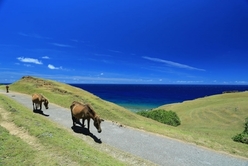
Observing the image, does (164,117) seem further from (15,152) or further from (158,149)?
(15,152)

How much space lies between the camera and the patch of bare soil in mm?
8212

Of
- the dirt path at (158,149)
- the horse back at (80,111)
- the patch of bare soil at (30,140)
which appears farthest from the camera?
the horse back at (80,111)

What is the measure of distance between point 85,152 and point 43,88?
28849 millimetres

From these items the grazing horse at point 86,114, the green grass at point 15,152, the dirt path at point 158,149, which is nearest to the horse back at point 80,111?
the grazing horse at point 86,114

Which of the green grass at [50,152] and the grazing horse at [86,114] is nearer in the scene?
the green grass at [50,152]

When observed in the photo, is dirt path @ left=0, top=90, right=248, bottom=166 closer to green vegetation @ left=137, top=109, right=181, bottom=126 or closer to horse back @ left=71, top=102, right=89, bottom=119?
horse back @ left=71, top=102, right=89, bottom=119

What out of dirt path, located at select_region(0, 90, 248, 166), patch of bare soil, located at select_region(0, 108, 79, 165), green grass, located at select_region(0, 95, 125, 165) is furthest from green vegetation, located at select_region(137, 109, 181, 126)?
green grass, located at select_region(0, 95, 125, 165)

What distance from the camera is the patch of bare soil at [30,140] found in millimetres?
8212

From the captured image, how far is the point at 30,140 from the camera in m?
10.3

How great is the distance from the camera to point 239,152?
12898mm

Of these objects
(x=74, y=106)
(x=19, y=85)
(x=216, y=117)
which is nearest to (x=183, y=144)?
(x=74, y=106)

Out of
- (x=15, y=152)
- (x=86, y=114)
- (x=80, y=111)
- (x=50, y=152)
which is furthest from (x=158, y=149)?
(x=15, y=152)

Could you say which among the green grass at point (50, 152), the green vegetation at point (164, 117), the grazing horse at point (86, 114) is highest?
the grazing horse at point (86, 114)

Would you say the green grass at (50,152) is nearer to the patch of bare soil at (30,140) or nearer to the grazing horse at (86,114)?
the patch of bare soil at (30,140)
